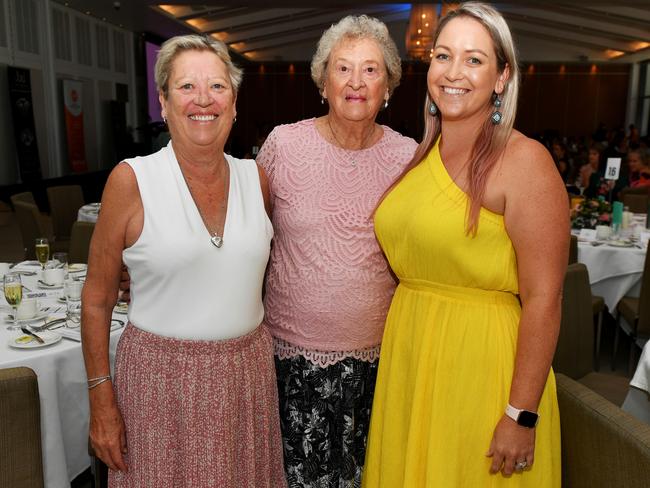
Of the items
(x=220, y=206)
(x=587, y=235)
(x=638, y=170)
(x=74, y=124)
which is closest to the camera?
(x=220, y=206)

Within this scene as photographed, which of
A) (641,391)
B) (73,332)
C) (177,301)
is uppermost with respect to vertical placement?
(177,301)

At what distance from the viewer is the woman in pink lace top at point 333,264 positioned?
184 centimetres

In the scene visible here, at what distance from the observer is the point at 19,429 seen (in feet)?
5.06

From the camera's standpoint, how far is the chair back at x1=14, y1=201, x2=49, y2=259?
16.9 feet

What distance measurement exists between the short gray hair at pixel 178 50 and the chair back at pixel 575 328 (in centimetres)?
187

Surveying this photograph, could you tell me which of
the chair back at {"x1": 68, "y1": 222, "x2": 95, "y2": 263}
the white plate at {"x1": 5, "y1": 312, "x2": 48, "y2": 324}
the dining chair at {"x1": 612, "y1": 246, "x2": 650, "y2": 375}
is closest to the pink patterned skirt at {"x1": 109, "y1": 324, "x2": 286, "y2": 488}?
the white plate at {"x1": 5, "y1": 312, "x2": 48, "y2": 324}

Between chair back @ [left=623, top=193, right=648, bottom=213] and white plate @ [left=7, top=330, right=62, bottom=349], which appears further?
chair back @ [left=623, top=193, right=648, bottom=213]

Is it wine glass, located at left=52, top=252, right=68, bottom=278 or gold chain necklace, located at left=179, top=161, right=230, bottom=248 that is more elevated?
gold chain necklace, located at left=179, top=161, right=230, bottom=248

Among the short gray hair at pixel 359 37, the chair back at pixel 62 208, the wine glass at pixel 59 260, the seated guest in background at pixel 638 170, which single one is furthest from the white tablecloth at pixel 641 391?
the seated guest in background at pixel 638 170

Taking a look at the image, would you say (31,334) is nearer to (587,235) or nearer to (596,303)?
(596,303)

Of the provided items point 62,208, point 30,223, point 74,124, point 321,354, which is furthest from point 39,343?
point 74,124

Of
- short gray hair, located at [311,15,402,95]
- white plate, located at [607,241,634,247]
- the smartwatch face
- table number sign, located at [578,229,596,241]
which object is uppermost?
short gray hair, located at [311,15,402,95]

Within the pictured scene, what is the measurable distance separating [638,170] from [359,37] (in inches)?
288

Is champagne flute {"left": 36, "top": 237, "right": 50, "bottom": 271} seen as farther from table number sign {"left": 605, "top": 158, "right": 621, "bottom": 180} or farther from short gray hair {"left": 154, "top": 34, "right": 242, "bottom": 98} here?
table number sign {"left": 605, "top": 158, "right": 621, "bottom": 180}
